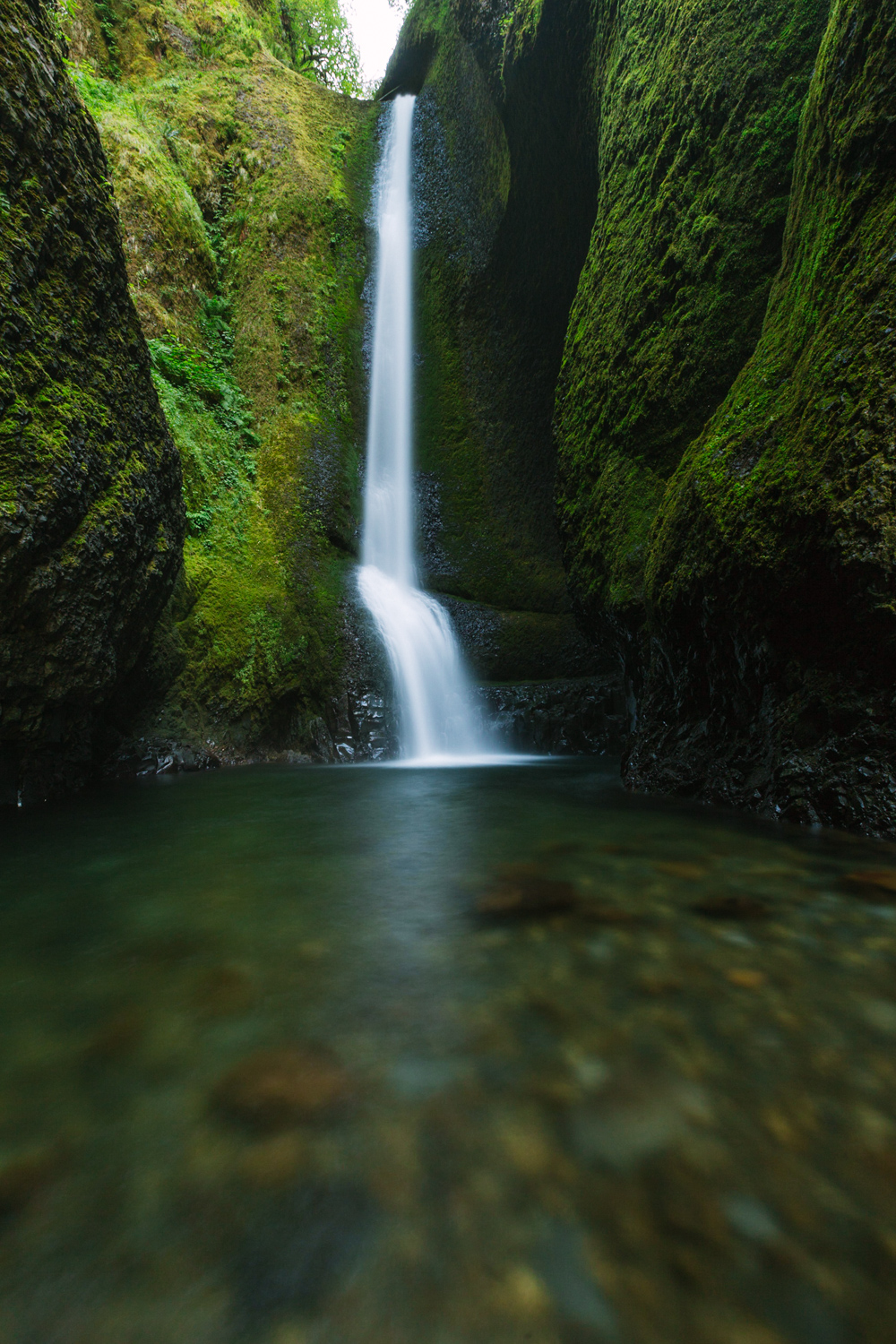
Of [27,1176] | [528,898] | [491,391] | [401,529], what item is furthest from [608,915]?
[491,391]

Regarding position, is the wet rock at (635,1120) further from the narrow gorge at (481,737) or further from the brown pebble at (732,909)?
the brown pebble at (732,909)

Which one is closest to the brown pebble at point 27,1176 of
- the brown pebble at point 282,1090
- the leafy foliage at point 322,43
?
the brown pebble at point 282,1090

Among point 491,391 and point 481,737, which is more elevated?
point 491,391

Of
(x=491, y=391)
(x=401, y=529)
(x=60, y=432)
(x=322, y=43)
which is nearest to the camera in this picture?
(x=60, y=432)

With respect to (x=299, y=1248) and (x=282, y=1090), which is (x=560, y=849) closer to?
(x=282, y=1090)

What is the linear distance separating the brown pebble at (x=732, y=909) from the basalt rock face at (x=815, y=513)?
128cm

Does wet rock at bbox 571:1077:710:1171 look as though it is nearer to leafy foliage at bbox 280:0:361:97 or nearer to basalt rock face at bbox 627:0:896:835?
basalt rock face at bbox 627:0:896:835

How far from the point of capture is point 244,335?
437 inches

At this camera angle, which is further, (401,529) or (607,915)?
(401,529)

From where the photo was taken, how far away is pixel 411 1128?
1155 millimetres

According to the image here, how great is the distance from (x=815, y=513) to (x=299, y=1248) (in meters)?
3.56

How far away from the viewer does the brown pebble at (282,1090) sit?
1195 millimetres

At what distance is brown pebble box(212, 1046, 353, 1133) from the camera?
120 cm

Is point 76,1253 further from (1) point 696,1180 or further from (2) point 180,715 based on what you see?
(2) point 180,715
